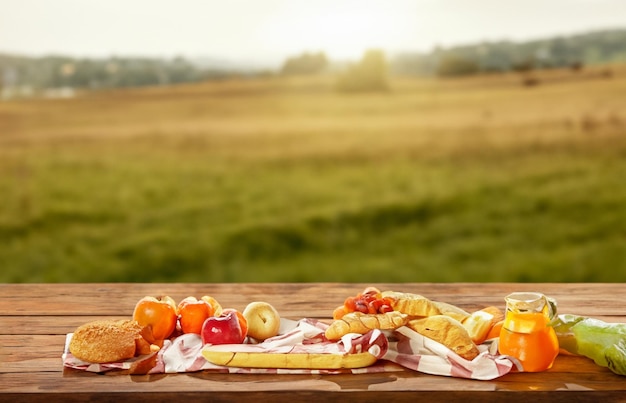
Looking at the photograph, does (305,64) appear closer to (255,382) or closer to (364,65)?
(364,65)

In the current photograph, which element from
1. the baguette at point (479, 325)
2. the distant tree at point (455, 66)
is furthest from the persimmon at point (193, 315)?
the distant tree at point (455, 66)

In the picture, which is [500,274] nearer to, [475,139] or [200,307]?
[475,139]

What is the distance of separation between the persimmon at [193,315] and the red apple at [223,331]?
0.07m

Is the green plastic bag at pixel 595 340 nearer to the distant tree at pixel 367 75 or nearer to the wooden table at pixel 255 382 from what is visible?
the wooden table at pixel 255 382

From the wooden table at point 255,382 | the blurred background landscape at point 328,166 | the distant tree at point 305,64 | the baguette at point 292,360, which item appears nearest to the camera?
the wooden table at point 255,382

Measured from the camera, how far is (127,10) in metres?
4.51

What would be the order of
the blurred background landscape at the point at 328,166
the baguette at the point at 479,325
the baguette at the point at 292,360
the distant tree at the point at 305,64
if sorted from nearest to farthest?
the baguette at the point at 292,360, the baguette at the point at 479,325, the distant tree at the point at 305,64, the blurred background landscape at the point at 328,166

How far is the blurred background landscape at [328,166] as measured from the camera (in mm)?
4809

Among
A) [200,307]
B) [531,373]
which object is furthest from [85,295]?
[531,373]

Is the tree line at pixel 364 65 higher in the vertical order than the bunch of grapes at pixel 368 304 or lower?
higher

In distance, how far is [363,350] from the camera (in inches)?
62.9

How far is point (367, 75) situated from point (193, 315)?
10.5ft

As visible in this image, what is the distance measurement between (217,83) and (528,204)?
6.94 feet

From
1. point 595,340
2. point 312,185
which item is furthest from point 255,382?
point 312,185
